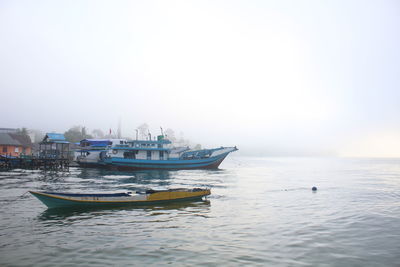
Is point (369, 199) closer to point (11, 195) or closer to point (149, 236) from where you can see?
point (149, 236)

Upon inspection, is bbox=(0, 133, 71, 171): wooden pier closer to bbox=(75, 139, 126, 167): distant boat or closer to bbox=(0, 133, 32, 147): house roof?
bbox=(75, 139, 126, 167): distant boat

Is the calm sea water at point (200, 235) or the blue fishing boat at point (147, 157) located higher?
the blue fishing boat at point (147, 157)

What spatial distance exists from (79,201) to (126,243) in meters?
6.35

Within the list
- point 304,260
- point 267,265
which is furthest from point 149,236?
point 304,260

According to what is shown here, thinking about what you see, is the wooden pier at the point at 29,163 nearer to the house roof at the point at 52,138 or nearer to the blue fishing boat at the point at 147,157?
the house roof at the point at 52,138

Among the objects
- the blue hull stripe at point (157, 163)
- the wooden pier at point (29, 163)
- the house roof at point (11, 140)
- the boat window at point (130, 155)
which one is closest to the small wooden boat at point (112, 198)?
the blue hull stripe at point (157, 163)

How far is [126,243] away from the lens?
34.9ft

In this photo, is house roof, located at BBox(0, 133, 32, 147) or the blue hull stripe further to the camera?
Answer: house roof, located at BBox(0, 133, 32, 147)

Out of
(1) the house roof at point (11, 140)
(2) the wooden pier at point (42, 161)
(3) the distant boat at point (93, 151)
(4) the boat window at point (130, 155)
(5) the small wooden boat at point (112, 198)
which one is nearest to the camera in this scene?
(5) the small wooden boat at point (112, 198)

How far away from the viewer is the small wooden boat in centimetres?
1541

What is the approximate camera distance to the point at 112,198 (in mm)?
16266

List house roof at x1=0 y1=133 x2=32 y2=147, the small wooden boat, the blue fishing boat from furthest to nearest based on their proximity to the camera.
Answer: house roof at x1=0 y1=133 x2=32 y2=147 < the blue fishing boat < the small wooden boat

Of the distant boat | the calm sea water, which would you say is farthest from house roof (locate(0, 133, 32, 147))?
the calm sea water

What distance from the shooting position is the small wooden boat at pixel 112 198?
15414mm
